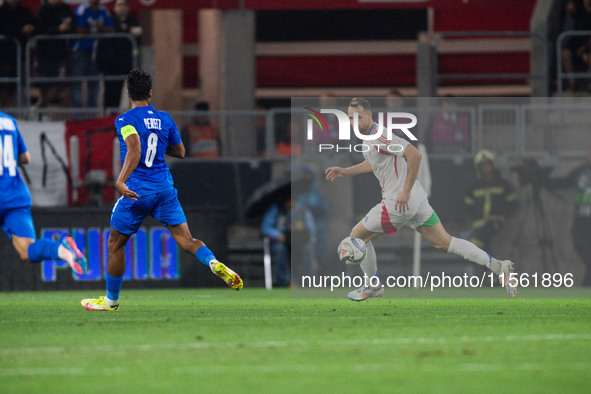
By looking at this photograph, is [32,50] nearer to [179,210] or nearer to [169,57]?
[169,57]

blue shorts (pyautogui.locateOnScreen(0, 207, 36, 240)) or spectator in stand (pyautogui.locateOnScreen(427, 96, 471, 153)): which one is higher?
spectator in stand (pyautogui.locateOnScreen(427, 96, 471, 153))

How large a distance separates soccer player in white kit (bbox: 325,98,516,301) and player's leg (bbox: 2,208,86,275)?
4199 mm

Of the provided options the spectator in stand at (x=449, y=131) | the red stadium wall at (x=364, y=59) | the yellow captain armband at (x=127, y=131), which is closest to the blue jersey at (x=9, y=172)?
the yellow captain armband at (x=127, y=131)

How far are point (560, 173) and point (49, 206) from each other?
8290mm

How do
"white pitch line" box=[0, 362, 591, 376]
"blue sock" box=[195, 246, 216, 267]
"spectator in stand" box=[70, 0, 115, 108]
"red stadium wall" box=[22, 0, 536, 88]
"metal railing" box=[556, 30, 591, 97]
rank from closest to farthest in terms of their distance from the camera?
"white pitch line" box=[0, 362, 591, 376]
"blue sock" box=[195, 246, 216, 267]
"metal railing" box=[556, 30, 591, 97]
"spectator in stand" box=[70, 0, 115, 108]
"red stadium wall" box=[22, 0, 536, 88]

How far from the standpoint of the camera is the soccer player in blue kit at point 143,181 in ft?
33.1

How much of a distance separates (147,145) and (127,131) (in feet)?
0.82

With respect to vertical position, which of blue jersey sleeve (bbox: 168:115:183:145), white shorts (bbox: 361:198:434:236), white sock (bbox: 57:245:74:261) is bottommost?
white sock (bbox: 57:245:74:261)

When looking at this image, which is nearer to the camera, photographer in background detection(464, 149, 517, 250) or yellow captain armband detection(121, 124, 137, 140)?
yellow captain armband detection(121, 124, 137, 140)

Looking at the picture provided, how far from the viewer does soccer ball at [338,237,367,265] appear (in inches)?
497

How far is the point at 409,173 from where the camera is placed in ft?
41.4

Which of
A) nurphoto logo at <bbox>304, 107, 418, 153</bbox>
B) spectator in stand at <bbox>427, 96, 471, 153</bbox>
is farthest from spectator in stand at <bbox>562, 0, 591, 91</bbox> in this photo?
nurphoto logo at <bbox>304, 107, 418, 153</bbox>

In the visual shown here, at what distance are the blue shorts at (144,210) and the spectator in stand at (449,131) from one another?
704 cm

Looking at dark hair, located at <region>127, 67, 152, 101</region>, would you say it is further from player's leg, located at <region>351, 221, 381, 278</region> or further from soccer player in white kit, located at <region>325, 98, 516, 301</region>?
player's leg, located at <region>351, 221, 381, 278</region>
